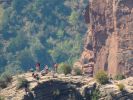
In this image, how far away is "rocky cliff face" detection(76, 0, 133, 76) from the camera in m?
158

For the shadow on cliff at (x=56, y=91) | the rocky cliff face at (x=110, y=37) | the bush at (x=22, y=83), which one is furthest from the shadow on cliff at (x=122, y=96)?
the rocky cliff face at (x=110, y=37)

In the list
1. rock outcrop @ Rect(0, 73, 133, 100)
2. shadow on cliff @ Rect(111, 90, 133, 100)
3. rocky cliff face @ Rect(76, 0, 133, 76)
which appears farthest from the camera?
rocky cliff face @ Rect(76, 0, 133, 76)

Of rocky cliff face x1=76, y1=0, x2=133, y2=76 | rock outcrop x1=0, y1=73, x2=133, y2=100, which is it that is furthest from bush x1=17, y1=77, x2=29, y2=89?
rocky cliff face x1=76, y1=0, x2=133, y2=76

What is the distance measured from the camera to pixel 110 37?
163 metres

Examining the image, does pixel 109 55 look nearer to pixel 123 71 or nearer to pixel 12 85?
pixel 123 71

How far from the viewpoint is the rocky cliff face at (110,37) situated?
158 metres

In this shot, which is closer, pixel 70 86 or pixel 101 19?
pixel 70 86

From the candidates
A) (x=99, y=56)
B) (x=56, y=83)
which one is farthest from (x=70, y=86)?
(x=99, y=56)

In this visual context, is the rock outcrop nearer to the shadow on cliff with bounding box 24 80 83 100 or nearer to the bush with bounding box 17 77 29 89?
the shadow on cliff with bounding box 24 80 83 100

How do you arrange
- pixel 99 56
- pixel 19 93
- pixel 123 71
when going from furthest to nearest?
pixel 99 56 → pixel 123 71 → pixel 19 93

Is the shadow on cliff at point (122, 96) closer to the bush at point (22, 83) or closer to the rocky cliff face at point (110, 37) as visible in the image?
the bush at point (22, 83)

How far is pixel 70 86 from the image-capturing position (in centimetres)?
11356

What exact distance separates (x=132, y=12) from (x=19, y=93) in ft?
164

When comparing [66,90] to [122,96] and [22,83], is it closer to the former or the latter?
[22,83]
